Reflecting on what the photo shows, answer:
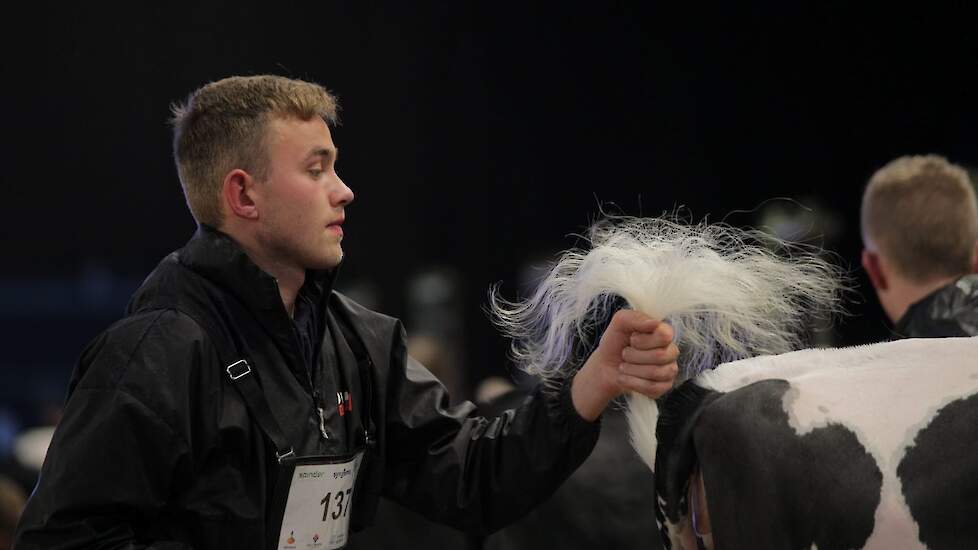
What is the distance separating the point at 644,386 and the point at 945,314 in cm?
95

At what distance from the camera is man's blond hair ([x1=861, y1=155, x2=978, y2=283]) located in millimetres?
2377

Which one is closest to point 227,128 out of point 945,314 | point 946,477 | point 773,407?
point 773,407

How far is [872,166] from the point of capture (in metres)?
5.69

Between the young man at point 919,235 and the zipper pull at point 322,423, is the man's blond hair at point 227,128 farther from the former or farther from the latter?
the young man at point 919,235

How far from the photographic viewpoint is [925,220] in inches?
94.3

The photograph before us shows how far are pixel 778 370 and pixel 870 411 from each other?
0.14 meters

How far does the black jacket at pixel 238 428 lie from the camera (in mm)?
1514

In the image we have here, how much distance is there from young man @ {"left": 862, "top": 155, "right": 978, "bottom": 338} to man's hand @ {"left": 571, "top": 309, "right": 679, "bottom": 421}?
92cm

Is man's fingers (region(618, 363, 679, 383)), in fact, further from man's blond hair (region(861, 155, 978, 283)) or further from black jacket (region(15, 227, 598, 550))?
man's blond hair (region(861, 155, 978, 283))

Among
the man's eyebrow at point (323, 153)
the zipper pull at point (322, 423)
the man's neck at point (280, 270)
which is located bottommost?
the zipper pull at point (322, 423)

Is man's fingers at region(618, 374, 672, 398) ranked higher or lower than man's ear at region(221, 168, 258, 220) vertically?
lower

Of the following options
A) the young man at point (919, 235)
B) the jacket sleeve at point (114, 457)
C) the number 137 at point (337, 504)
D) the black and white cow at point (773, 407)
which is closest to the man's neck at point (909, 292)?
the young man at point (919, 235)

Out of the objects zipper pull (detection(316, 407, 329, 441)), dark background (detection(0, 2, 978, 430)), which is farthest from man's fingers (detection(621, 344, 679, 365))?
dark background (detection(0, 2, 978, 430))

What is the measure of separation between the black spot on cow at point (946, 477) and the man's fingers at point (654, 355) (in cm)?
34
